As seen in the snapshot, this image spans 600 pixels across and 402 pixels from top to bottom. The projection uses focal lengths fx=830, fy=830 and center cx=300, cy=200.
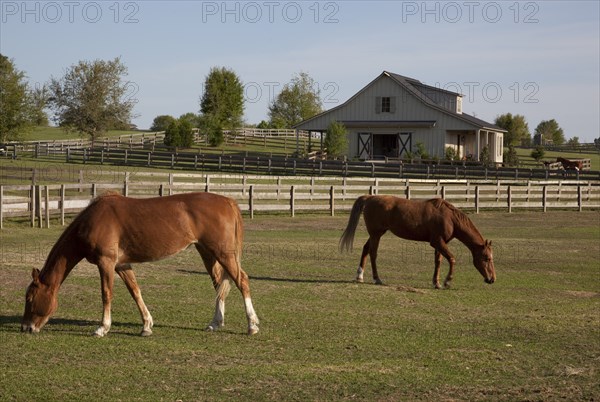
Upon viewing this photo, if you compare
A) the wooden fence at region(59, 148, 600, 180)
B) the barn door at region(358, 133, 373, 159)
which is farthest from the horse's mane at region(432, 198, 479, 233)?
the barn door at region(358, 133, 373, 159)

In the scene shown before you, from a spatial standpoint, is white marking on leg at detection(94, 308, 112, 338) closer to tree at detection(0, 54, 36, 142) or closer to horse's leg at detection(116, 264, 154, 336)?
horse's leg at detection(116, 264, 154, 336)

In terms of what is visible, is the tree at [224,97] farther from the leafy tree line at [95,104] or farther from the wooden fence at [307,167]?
the wooden fence at [307,167]

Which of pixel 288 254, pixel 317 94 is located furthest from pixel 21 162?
pixel 317 94

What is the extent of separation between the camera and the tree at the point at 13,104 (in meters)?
59.3

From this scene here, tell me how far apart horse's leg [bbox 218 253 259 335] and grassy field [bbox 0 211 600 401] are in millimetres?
179

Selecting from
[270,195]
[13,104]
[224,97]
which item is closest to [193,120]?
[224,97]

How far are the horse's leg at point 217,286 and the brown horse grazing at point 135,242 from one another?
0.04 ft

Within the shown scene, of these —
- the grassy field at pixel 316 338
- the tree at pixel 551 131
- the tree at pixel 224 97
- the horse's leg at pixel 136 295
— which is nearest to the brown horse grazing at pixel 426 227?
the grassy field at pixel 316 338

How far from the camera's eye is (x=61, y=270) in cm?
911

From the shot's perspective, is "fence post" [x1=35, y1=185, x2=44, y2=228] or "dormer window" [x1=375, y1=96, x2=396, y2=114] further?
"dormer window" [x1=375, y1=96, x2=396, y2=114]

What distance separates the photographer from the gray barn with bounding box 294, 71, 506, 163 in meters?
56.7

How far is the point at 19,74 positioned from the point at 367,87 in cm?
2513

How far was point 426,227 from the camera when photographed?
1443 cm

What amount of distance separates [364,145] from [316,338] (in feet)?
166
